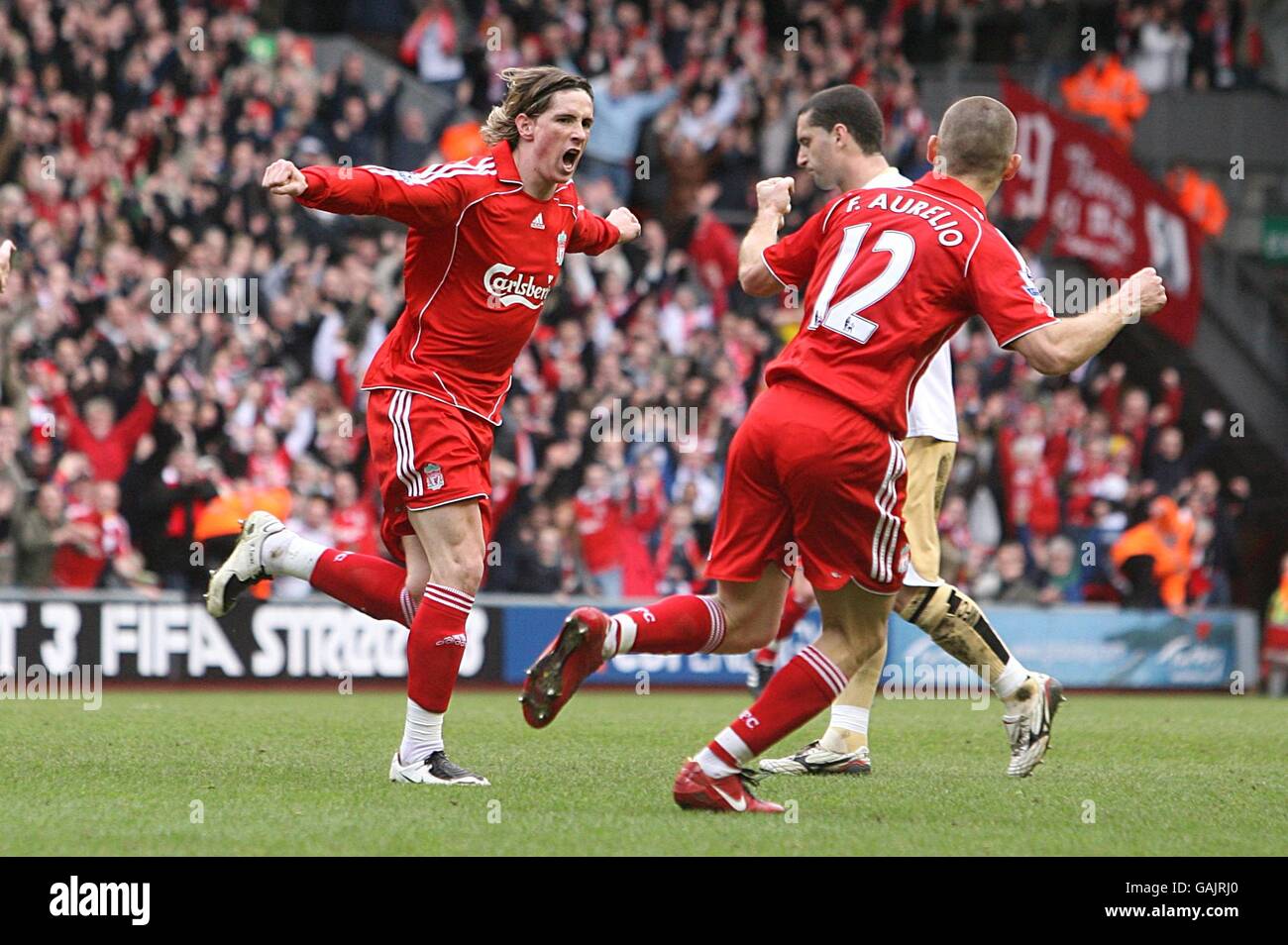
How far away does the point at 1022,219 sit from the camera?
19.4 metres

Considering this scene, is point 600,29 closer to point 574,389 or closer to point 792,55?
point 792,55

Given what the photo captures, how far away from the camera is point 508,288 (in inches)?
276

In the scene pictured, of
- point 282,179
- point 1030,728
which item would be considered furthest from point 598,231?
point 1030,728

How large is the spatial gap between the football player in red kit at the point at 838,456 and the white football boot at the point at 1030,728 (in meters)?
1.27

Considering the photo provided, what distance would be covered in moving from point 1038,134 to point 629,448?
6235 millimetres

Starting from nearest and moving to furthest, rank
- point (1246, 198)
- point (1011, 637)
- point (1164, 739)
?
point (1164, 739), point (1011, 637), point (1246, 198)

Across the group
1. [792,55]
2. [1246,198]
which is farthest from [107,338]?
[1246,198]

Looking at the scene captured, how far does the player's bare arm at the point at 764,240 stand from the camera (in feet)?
21.8

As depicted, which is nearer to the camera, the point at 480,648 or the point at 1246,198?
the point at 480,648

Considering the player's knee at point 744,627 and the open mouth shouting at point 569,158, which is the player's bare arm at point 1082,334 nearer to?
the player's knee at point 744,627

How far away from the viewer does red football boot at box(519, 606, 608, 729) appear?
594 centimetres

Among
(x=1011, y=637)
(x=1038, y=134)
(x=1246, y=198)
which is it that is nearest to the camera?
(x=1011, y=637)

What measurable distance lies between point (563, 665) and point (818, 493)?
956 millimetres
